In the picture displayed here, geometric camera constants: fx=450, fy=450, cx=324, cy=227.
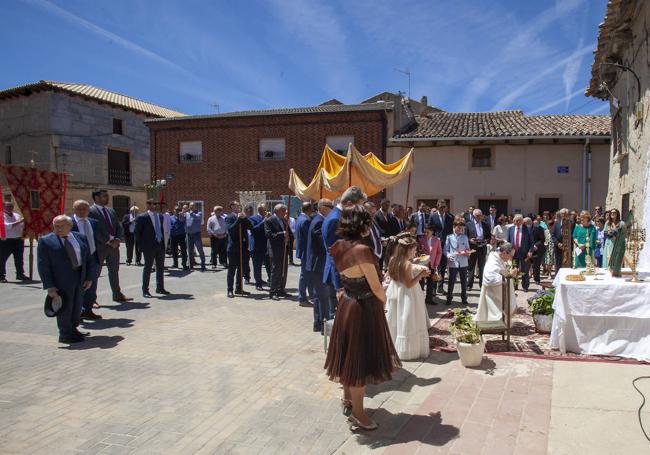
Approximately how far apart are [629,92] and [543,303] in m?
6.64

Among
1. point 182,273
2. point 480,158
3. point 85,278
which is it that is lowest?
point 182,273

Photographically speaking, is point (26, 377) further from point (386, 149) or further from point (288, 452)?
point (386, 149)

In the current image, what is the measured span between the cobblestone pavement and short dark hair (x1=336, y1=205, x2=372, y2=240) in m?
1.61

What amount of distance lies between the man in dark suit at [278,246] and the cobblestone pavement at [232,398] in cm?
257

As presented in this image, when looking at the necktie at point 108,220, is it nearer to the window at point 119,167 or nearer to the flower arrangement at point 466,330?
the flower arrangement at point 466,330

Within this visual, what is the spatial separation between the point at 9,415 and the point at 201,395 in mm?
1616

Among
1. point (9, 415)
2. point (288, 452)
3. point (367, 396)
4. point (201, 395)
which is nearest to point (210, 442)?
point (288, 452)

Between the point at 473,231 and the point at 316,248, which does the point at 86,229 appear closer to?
the point at 316,248

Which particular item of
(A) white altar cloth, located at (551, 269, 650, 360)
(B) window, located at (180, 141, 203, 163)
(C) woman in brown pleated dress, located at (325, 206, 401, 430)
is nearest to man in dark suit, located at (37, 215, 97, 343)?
(C) woman in brown pleated dress, located at (325, 206, 401, 430)

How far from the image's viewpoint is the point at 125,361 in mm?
5328

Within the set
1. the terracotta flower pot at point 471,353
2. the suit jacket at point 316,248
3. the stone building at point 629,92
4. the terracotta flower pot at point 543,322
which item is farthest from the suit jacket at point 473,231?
the terracotta flower pot at point 471,353

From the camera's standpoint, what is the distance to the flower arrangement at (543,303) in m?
6.38

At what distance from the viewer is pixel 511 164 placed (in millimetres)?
18594

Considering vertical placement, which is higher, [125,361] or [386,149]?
[386,149]
